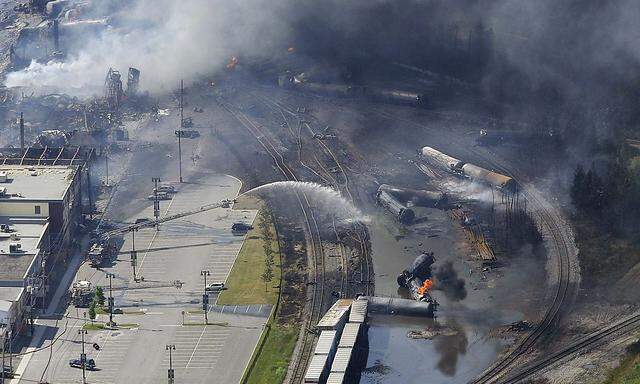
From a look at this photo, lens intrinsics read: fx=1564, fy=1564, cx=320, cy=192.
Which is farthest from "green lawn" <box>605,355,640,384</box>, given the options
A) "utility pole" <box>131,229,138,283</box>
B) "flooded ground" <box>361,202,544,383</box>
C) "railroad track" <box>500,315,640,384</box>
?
"utility pole" <box>131,229,138,283</box>

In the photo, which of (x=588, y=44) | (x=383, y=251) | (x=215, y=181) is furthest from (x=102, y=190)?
(x=588, y=44)

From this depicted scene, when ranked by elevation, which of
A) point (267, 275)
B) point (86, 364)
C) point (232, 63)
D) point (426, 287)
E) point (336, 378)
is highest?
point (336, 378)

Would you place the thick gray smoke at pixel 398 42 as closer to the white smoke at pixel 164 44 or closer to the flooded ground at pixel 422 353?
the white smoke at pixel 164 44

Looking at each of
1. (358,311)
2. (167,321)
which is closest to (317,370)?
(358,311)

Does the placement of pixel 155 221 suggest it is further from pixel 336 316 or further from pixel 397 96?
pixel 397 96

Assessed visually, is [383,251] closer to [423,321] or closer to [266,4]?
[423,321]

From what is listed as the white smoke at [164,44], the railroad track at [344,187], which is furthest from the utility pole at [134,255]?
the white smoke at [164,44]
